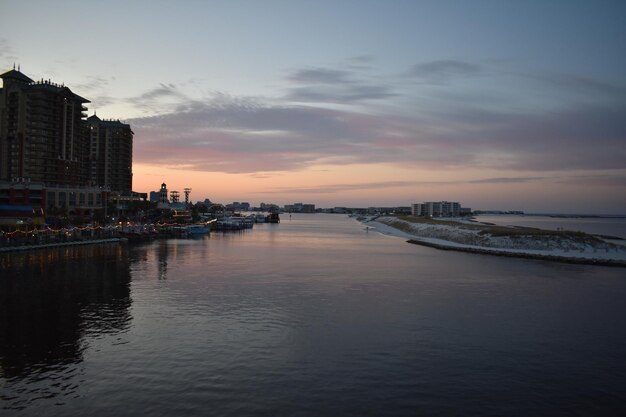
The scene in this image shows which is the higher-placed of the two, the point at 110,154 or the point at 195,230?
the point at 110,154

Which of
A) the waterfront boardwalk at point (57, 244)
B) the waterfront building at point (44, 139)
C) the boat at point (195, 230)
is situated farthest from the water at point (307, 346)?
the waterfront building at point (44, 139)

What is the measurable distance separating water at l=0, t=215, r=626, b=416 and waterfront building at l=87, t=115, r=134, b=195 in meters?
152

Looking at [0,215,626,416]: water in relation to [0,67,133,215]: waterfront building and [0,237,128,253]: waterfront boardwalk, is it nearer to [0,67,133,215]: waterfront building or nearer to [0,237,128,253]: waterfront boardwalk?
[0,237,128,253]: waterfront boardwalk

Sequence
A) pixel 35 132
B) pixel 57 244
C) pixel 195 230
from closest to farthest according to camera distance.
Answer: pixel 57 244, pixel 195 230, pixel 35 132

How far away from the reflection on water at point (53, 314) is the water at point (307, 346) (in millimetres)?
119

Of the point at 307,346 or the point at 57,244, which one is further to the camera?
the point at 57,244

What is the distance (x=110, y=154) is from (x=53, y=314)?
173442 mm

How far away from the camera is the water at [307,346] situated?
16.6 metres

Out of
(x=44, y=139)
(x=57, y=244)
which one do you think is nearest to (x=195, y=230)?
(x=57, y=244)

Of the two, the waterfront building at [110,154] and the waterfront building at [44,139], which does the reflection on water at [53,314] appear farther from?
the waterfront building at [110,154]

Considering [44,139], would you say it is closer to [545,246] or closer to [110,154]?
[110,154]

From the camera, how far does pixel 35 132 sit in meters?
134

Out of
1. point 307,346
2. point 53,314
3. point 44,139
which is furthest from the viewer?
point 44,139

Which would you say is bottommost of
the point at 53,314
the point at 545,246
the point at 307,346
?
the point at 307,346
